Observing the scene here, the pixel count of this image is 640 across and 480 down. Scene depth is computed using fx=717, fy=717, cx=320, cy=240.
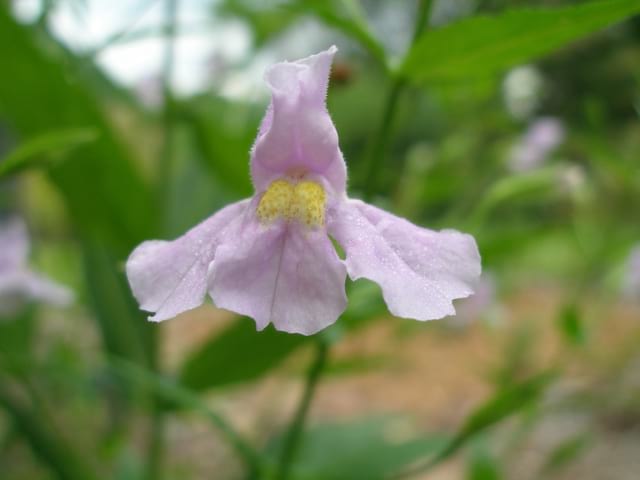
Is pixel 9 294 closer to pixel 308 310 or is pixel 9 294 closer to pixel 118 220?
pixel 118 220

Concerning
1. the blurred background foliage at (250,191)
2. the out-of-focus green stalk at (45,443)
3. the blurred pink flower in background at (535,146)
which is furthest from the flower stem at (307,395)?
the blurred pink flower in background at (535,146)

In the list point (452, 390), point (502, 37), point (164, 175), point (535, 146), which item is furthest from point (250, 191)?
point (452, 390)

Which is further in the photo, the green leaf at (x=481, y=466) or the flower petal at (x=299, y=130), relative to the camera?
the green leaf at (x=481, y=466)

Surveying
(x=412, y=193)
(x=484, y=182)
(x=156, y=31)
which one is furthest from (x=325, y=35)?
(x=156, y=31)

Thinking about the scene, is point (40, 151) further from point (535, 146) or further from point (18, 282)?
point (535, 146)

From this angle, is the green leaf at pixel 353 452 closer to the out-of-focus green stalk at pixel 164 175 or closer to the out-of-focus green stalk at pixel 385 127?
the out-of-focus green stalk at pixel 164 175

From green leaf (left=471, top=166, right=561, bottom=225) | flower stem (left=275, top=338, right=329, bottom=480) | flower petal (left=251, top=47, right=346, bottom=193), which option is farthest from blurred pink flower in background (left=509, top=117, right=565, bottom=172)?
flower petal (left=251, top=47, right=346, bottom=193)
